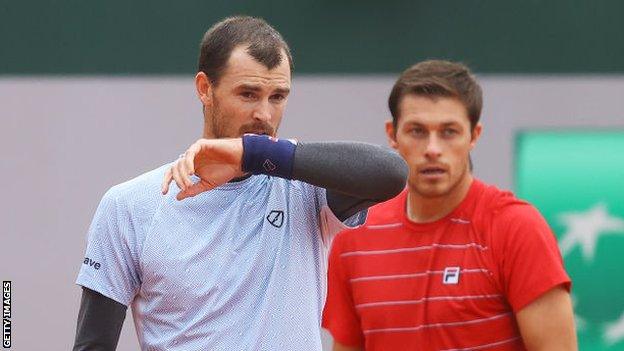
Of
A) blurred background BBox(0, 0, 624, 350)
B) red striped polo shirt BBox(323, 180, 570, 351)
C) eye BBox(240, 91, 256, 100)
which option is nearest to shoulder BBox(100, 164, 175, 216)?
eye BBox(240, 91, 256, 100)

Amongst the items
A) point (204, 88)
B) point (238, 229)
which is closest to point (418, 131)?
point (204, 88)

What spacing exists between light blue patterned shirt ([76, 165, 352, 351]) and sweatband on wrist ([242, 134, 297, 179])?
0.22m

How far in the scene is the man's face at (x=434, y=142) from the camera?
374 centimetres

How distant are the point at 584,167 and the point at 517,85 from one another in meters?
0.50

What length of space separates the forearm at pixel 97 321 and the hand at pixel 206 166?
0.37 meters

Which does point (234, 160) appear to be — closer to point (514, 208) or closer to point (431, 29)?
point (514, 208)

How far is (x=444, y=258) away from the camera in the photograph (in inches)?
143

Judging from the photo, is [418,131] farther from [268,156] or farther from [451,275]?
[268,156]

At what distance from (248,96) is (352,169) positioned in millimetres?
356

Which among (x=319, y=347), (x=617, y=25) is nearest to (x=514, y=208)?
(x=319, y=347)

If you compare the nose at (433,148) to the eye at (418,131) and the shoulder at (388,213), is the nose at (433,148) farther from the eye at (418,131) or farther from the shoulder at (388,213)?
the shoulder at (388,213)

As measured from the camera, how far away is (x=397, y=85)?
3904 mm

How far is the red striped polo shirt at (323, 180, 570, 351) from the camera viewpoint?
348 centimetres

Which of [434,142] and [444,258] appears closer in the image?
[444,258]
